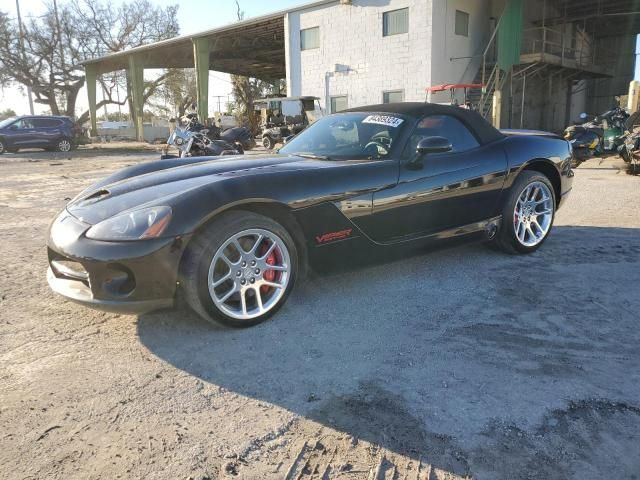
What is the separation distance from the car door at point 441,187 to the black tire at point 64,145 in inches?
835

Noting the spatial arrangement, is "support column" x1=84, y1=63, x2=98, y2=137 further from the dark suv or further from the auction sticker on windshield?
the auction sticker on windshield

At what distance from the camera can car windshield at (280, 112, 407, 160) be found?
12.1 ft

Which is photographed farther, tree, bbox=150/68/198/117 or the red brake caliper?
tree, bbox=150/68/198/117

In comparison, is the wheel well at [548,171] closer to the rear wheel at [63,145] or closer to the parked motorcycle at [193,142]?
the parked motorcycle at [193,142]

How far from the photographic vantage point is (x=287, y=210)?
3061mm

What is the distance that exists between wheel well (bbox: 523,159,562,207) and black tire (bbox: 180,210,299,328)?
267 centimetres

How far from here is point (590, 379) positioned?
2.41 metres

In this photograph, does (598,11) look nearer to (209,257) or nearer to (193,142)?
(193,142)

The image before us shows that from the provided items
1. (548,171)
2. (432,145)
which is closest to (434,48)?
(548,171)

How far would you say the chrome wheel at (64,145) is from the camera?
21.4 m

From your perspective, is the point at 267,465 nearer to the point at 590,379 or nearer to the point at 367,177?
the point at 590,379

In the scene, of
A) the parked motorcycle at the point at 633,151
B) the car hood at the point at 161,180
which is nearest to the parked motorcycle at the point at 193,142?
the car hood at the point at 161,180

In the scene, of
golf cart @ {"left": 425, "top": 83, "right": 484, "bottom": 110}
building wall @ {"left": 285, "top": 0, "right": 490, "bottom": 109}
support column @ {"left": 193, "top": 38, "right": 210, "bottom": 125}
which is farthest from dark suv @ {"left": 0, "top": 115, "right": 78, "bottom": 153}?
golf cart @ {"left": 425, "top": 83, "right": 484, "bottom": 110}

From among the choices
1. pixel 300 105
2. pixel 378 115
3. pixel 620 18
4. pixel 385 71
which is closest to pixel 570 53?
pixel 620 18
